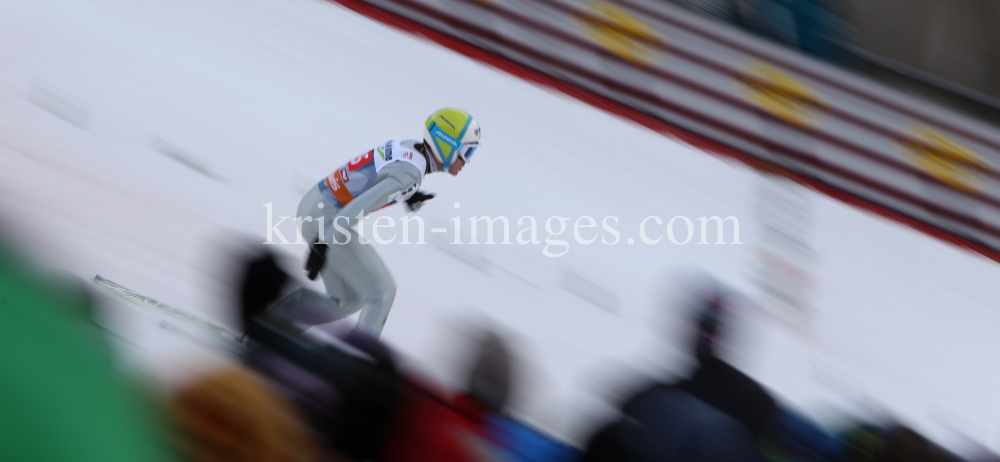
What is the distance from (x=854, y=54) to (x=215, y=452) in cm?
615

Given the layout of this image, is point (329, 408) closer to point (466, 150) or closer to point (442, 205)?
point (466, 150)

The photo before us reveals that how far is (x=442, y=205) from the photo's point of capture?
3.03 meters

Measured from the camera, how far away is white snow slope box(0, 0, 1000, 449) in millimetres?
2320

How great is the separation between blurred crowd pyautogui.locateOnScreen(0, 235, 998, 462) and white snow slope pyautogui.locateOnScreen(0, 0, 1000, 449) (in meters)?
0.13

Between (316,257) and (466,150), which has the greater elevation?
(466,150)

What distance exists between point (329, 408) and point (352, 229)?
3.83 ft

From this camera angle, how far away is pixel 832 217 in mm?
4250

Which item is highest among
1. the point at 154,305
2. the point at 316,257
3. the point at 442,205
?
the point at 442,205

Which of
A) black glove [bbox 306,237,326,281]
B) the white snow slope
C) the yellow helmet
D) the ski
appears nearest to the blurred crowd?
the white snow slope

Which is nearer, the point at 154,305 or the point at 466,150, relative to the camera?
the point at 154,305

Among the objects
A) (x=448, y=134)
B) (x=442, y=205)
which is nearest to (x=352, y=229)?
(x=448, y=134)

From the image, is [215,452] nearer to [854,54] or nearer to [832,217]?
[832,217]

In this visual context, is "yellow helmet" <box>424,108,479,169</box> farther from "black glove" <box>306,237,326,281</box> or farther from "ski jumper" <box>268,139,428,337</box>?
"black glove" <box>306,237,326,281</box>

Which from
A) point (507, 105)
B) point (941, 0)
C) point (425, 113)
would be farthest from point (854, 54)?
point (425, 113)
